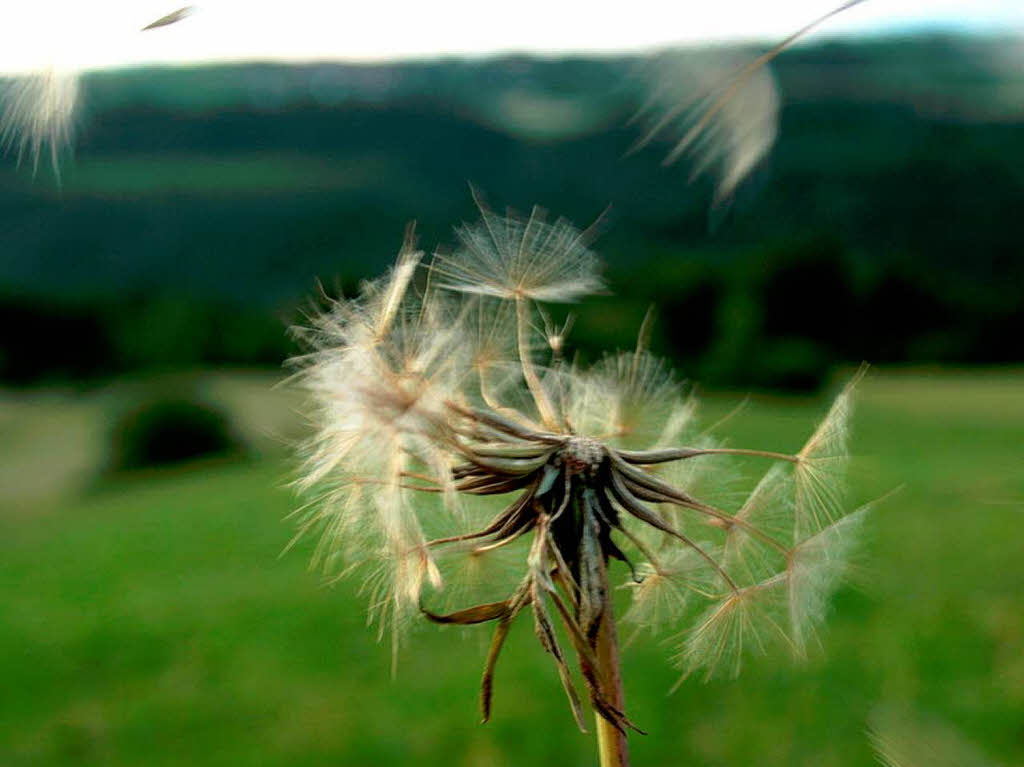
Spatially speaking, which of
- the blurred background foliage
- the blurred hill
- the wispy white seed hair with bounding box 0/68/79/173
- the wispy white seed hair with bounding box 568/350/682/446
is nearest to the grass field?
the blurred background foliage

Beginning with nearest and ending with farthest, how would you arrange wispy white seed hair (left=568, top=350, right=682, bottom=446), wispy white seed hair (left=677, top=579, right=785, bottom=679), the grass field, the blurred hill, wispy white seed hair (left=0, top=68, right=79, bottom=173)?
wispy white seed hair (left=0, top=68, right=79, bottom=173) → wispy white seed hair (left=677, top=579, right=785, bottom=679) → wispy white seed hair (left=568, top=350, right=682, bottom=446) → the grass field → the blurred hill

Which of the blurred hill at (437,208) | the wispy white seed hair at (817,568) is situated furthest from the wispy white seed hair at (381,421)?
the blurred hill at (437,208)

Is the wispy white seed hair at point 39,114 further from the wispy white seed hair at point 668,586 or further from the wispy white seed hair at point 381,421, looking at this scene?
the wispy white seed hair at point 668,586

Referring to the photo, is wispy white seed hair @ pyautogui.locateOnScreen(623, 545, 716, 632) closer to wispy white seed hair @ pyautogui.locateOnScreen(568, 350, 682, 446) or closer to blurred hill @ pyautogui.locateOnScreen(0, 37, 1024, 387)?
wispy white seed hair @ pyautogui.locateOnScreen(568, 350, 682, 446)

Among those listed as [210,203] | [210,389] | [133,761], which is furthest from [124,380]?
[133,761]

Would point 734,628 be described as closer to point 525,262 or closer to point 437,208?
point 525,262

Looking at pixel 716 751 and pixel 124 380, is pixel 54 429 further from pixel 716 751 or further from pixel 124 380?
pixel 716 751

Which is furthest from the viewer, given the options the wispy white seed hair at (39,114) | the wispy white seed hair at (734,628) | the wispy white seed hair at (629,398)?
the wispy white seed hair at (629,398)

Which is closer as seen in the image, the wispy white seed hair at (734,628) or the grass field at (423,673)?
the wispy white seed hair at (734,628)
